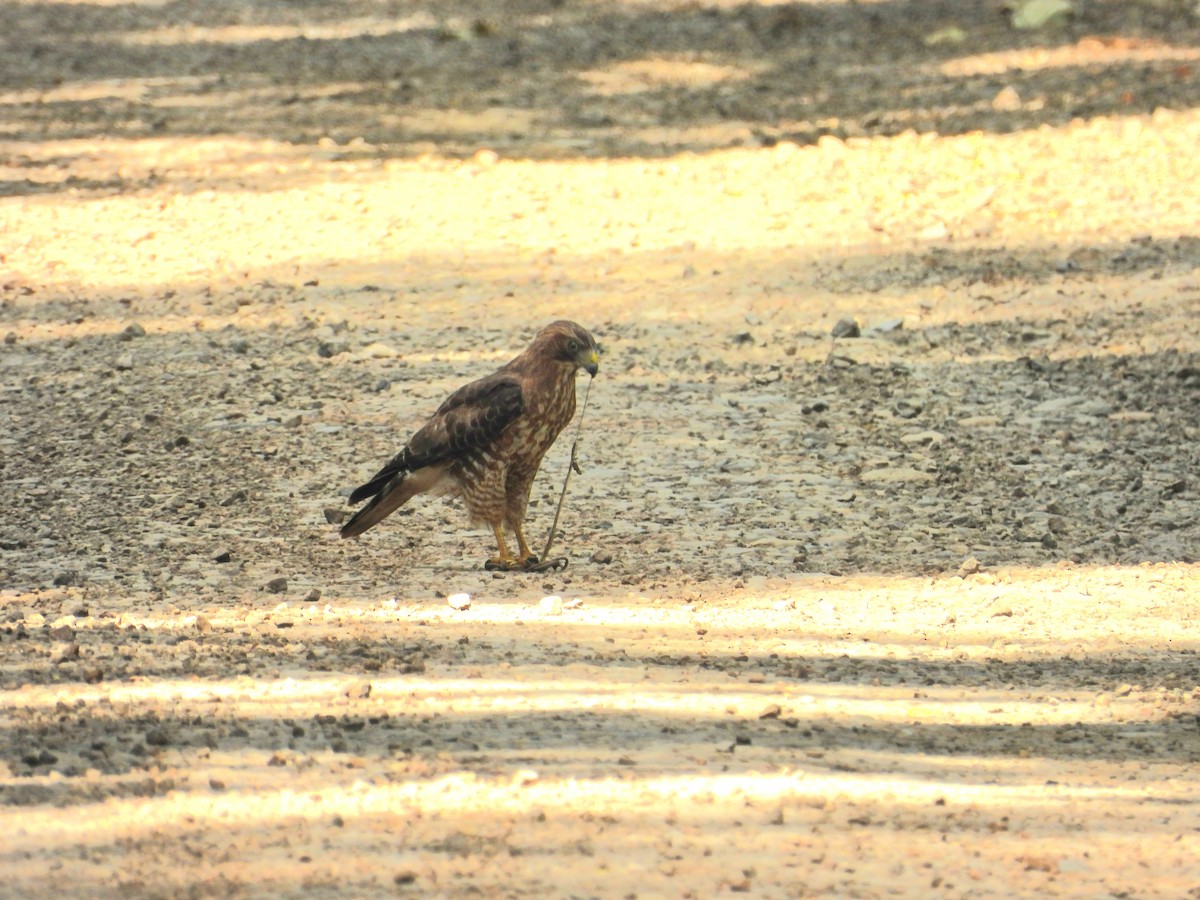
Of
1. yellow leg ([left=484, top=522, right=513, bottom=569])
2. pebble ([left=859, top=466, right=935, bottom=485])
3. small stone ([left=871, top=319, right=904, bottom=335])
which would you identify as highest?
small stone ([left=871, top=319, right=904, bottom=335])

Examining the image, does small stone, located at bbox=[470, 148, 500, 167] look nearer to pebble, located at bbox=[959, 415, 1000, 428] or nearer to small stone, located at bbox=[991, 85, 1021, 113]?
small stone, located at bbox=[991, 85, 1021, 113]

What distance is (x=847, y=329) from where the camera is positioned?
29.2 feet

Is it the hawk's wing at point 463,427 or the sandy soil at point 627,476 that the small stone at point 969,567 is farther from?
the hawk's wing at point 463,427

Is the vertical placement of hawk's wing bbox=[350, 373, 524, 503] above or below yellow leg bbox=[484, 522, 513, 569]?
above

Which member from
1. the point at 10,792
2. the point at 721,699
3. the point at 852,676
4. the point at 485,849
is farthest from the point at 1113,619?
the point at 10,792

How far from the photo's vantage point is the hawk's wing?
232 inches

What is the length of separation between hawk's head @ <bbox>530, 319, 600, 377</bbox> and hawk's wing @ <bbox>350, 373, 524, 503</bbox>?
6.1 inches

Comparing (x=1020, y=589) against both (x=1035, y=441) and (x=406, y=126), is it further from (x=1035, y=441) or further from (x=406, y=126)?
(x=406, y=126)

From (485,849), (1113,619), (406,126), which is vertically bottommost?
(1113,619)

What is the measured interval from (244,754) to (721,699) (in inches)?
48.2

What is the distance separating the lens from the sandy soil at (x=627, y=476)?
388 cm

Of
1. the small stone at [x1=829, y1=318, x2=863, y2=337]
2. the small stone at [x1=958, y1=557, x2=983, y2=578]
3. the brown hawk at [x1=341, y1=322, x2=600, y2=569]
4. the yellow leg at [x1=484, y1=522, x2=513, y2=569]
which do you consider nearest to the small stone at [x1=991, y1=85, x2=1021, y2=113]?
the small stone at [x1=829, y1=318, x2=863, y2=337]

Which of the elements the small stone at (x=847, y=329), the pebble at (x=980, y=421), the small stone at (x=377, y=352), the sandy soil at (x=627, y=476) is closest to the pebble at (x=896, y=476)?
the sandy soil at (x=627, y=476)

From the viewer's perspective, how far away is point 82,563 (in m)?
6.06
